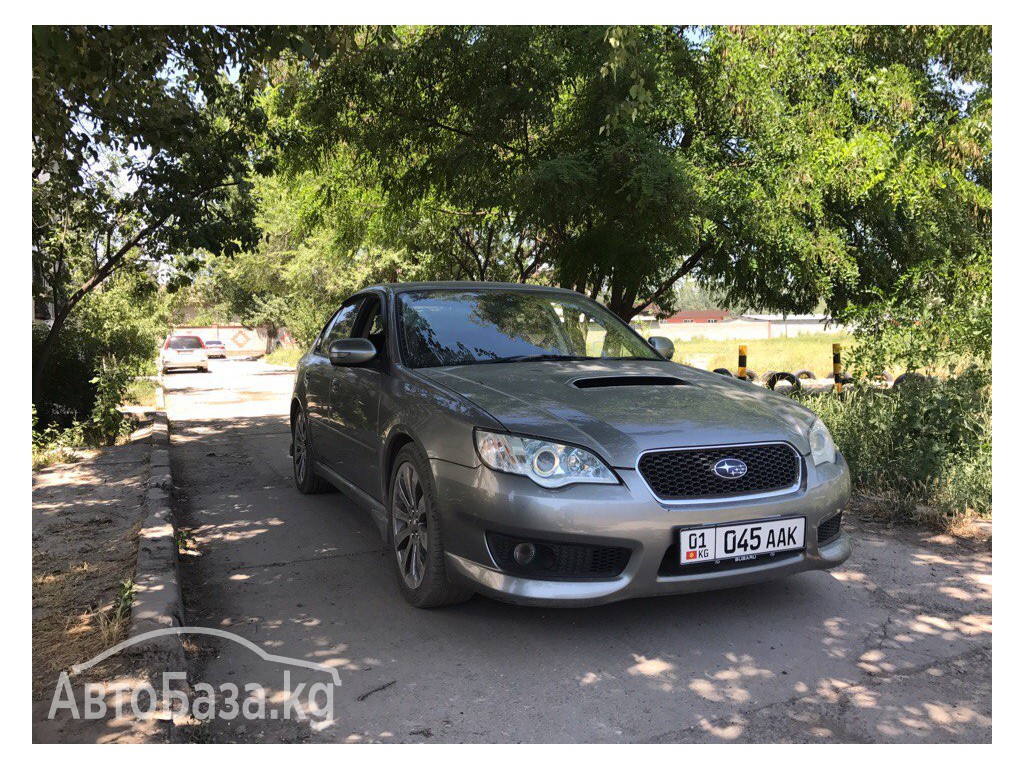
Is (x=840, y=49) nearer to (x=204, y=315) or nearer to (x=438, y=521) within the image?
(x=438, y=521)

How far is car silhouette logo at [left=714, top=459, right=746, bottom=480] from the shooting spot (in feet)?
11.9

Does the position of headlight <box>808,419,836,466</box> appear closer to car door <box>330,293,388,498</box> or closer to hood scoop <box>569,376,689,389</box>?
hood scoop <box>569,376,689,389</box>

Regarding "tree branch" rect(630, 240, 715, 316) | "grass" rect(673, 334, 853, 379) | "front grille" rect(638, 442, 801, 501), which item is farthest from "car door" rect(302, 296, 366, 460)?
"grass" rect(673, 334, 853, 379)

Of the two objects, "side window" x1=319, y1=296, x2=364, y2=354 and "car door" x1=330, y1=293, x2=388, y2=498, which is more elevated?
"side window" x1=319, y1=296, x2=364, y2=354

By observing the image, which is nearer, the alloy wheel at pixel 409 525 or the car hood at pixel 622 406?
the car hood at pixel 622 406

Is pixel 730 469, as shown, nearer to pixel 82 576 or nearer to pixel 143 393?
pixel 82 576

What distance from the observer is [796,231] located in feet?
36.7

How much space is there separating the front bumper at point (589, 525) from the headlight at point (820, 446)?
1.09 ft

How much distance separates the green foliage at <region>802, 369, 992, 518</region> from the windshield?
225 cm

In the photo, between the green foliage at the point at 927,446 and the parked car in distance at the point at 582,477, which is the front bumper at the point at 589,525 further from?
the green foliage at the point at 927,446

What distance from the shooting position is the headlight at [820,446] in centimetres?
402

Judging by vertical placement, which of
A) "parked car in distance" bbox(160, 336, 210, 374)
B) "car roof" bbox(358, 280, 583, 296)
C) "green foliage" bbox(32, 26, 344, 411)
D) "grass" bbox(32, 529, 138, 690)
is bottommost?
"grass" bbox(32, 529, 138, 690)

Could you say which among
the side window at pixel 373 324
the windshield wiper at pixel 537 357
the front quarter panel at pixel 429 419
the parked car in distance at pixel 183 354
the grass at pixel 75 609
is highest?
the parked car in distance at pixel 183 354

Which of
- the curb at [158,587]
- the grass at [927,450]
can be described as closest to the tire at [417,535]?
the curb at [158,587]
